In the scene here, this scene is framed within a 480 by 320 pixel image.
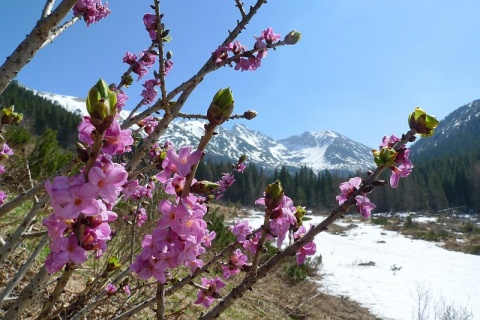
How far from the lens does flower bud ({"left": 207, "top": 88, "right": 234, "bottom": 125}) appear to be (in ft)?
2.96

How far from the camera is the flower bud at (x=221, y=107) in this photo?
90 cm

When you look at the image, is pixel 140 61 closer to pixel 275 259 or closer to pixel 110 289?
pixel 110 289

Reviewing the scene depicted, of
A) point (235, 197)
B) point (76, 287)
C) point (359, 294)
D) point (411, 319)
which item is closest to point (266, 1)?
point (76, 287)

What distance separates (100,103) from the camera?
31.2 inches

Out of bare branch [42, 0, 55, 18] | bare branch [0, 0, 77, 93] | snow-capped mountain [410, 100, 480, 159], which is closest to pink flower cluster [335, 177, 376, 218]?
bare branch [0, 0, 77, 93]

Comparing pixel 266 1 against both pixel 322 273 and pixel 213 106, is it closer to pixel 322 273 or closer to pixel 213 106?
pixel 213 106

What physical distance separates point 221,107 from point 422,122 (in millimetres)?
961

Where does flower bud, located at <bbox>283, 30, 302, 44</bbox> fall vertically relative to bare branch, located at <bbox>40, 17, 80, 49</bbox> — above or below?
above

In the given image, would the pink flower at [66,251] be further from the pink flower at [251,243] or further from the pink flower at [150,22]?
the pink flower at [150,22]

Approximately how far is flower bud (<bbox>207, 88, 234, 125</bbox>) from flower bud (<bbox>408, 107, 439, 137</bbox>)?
0.93m

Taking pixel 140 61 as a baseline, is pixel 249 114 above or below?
below

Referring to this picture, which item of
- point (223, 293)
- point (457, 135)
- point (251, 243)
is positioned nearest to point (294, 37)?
point (251, 243)

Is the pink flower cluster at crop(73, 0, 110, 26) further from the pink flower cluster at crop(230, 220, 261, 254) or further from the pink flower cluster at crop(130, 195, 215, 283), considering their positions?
the pink flower cluster at crop(130, 195, 215, 283)

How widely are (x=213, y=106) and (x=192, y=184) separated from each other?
0.26 m
